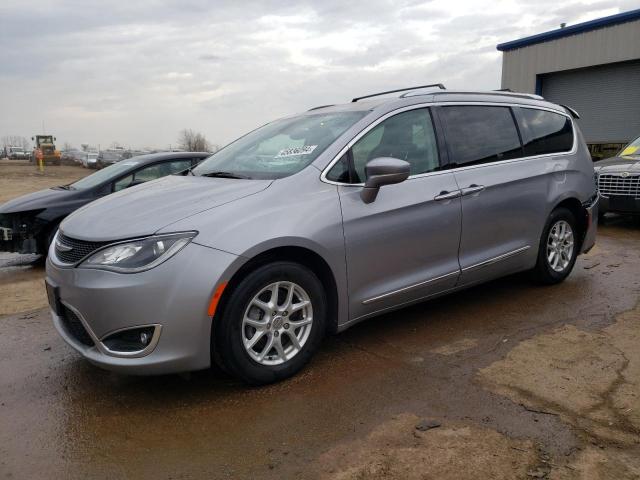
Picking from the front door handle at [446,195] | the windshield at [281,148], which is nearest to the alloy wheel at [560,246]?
the front door handle at [446,195]

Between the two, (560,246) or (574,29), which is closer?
(560,246)

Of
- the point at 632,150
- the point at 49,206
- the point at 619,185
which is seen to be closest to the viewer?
the point at 49,206

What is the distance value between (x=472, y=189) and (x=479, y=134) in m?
0.56

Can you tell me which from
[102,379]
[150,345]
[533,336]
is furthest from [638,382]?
[102,379]

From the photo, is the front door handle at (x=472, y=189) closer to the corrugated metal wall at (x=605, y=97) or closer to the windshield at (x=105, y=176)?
the windshield at (x=105, y=176)

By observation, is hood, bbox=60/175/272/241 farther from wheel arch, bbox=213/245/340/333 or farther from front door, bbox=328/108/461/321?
front door, bbox=328/108/461/321

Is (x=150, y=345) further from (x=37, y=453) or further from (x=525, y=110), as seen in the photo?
(x=525, y=110)

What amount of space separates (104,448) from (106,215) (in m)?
1.35

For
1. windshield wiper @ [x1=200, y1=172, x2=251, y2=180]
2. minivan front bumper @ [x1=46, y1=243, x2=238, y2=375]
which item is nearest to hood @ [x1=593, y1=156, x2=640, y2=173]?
windshield wiper @ [x1=200, y1=172, x2=251, y2=180]

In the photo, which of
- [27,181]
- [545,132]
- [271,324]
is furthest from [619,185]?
[27,181]

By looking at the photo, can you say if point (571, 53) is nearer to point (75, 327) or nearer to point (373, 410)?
point (373, 410)

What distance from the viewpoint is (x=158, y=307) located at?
2.86m

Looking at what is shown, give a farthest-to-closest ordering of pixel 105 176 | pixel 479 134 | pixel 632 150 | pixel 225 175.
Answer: pixel 632 150
pixel 105 176
pixel 479 134
pixel 225 175

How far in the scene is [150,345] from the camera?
2.91 m
